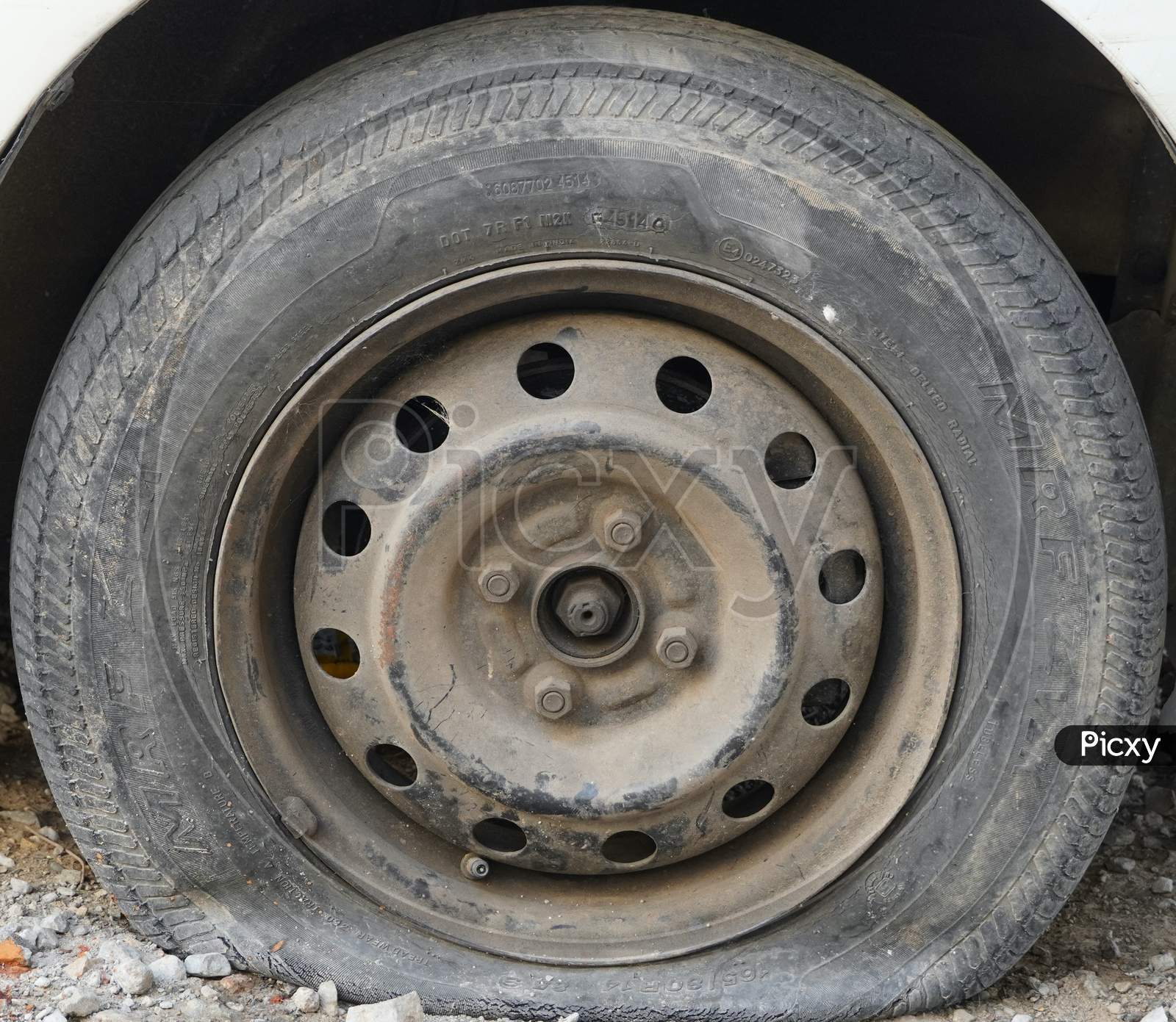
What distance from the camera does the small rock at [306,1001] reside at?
73.8 inches

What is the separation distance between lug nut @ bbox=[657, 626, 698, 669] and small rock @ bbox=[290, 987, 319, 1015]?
773 mm

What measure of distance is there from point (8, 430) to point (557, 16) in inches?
51.2

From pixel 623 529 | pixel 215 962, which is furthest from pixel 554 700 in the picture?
pixel 215 962

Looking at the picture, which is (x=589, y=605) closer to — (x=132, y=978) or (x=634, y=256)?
(x=634, y=256)

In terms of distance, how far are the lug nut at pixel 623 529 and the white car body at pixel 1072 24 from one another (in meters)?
0.91

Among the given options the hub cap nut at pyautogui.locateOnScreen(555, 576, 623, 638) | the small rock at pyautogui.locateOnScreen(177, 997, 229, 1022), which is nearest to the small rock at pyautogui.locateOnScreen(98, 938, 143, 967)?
the small rock at pyautogui.locateOnScreen(177, 997, 229, 1022)

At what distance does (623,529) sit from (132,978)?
1.03 metres

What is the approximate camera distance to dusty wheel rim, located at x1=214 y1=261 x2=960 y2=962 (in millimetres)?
1824

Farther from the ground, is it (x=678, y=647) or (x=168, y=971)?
(x=678, y=647)

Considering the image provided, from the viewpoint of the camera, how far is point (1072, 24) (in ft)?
5.16

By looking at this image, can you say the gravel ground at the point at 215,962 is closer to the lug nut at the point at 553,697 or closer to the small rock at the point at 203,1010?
the small rock at the point at 203,1010

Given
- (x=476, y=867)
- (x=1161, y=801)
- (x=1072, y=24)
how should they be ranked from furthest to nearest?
(x=1161, y=801) → (x=476, y=867) → (x=1072, y=24)

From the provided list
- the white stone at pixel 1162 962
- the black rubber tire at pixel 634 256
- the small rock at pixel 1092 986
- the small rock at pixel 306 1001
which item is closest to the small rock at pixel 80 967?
the black rubber tire at pixel 634 256

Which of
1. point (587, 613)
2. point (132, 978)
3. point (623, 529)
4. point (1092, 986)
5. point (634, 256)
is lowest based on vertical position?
point (1092, 986)
